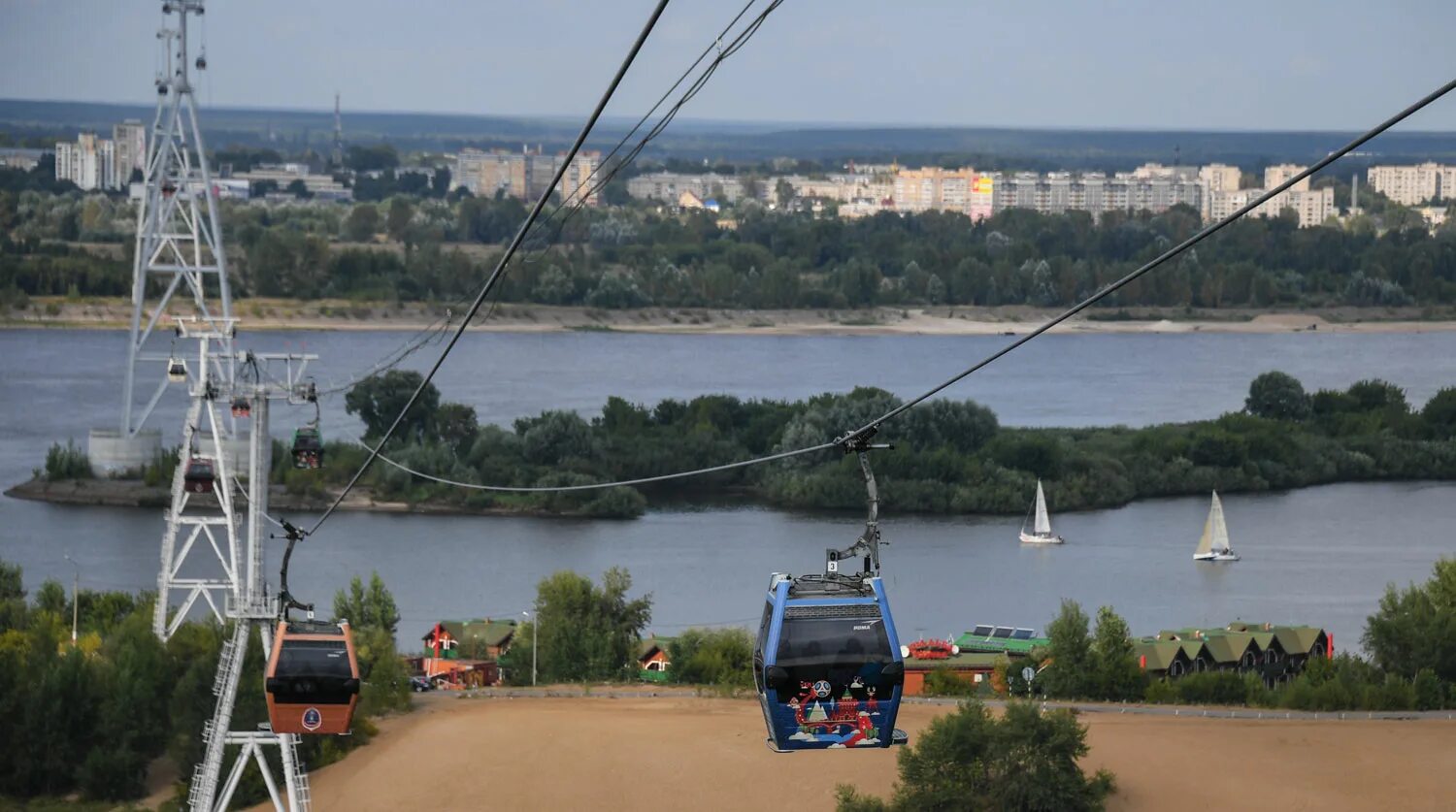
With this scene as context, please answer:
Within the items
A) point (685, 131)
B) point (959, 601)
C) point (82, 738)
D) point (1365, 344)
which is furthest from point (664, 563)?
point (685, 131)

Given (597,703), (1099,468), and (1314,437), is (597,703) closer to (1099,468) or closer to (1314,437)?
(1099,468)

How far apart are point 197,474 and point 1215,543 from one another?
9.72 metres

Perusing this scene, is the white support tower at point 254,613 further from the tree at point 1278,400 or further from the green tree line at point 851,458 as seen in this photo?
the tree at point 1278,400

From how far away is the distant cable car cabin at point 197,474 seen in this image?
1055 centimetres

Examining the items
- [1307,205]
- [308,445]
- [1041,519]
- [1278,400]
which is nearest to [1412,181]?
[1307,205]

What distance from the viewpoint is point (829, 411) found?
2225 centimetres

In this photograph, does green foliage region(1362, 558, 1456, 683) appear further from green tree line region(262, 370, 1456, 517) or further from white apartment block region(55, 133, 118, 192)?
white apartment block region(55, 133, 118, 192)

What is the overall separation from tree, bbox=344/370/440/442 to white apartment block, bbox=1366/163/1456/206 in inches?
1655

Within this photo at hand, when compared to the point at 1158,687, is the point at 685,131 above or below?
above

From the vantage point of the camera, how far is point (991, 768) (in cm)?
913

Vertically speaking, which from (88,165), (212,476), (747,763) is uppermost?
(88,165)

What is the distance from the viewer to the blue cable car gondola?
4.40m

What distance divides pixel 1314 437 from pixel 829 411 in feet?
18.0

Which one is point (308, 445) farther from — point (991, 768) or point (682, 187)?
point (682, 187)
